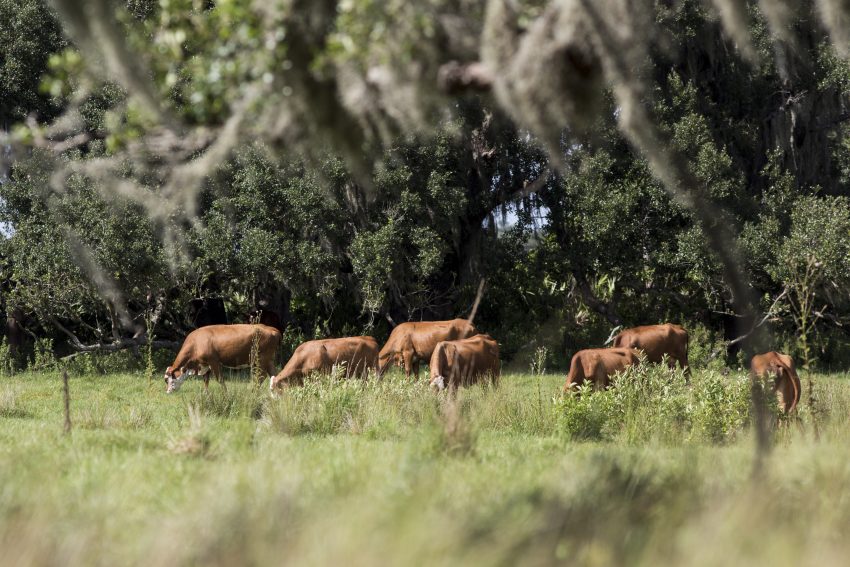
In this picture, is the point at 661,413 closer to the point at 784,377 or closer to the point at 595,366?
the point at 595,366

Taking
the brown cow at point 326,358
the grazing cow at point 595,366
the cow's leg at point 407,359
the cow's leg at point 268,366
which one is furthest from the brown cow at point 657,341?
the cow's leg at point 268,366

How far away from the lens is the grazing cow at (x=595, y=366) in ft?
38.6

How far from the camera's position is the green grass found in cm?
388

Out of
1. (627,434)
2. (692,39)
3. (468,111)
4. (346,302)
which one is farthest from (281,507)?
(692,39)

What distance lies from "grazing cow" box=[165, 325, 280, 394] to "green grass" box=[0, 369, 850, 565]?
5732 millimetres

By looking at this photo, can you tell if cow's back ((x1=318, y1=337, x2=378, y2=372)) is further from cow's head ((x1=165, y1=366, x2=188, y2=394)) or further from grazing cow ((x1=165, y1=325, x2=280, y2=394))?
cow's head ((x1=165, y1=366, x2=188, y2=394))

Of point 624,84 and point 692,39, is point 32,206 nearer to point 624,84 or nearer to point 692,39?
point 692,39

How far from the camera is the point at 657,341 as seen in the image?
16.6 metres

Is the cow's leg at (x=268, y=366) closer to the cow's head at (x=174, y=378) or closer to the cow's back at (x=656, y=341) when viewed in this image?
the cow's head at (x=174, y=378)

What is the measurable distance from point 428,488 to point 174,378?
11210 millimetres

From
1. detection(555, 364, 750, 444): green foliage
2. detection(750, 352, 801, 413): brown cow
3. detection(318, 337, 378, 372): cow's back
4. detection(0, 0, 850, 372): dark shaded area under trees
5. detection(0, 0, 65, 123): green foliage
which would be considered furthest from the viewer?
detection(0, 0, 65, 123): green foliage

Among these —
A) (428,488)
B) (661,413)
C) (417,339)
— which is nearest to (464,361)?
(417,339)

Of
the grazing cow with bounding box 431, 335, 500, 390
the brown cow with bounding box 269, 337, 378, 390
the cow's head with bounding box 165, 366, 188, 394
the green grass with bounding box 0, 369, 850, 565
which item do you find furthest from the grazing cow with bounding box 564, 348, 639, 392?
the cow's head with bounding box 165, 366, 188, 394

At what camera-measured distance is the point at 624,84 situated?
14.0 feet
